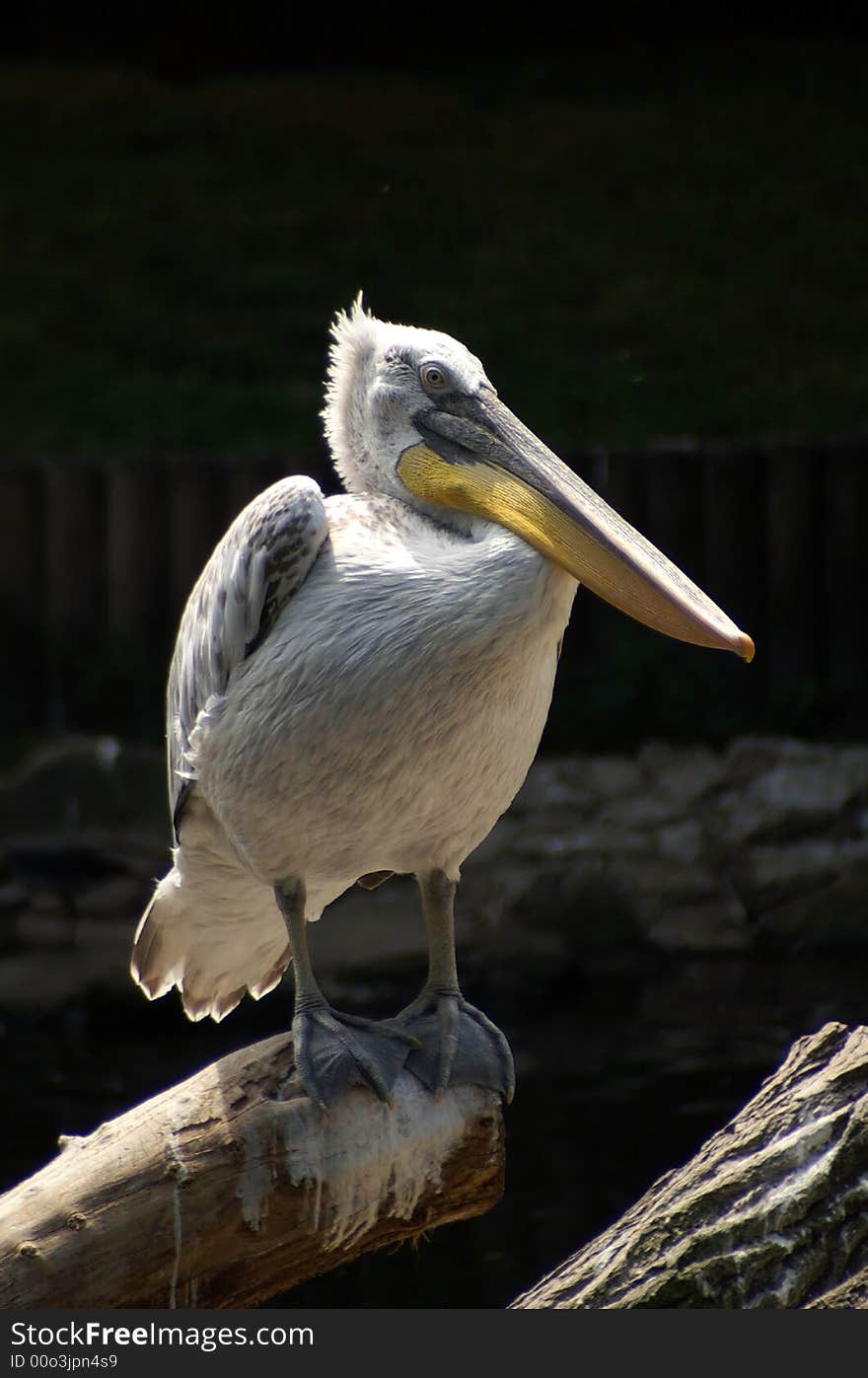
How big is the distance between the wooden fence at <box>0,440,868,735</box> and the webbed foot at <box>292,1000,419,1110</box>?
4.81 metres

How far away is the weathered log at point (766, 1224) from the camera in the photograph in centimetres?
281

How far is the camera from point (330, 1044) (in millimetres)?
3035

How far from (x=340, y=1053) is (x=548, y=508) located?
99 cm

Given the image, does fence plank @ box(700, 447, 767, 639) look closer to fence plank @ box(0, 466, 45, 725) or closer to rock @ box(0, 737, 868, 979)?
rock @ box(0, 737, 868, 979)

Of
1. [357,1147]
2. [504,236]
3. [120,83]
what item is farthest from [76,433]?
[357,1147]

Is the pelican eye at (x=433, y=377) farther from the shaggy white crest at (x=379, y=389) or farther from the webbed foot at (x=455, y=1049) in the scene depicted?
the webbed foot at (x=455, y=1049)

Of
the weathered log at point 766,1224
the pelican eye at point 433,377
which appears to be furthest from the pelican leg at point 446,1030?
the pelican eye at point 433,377

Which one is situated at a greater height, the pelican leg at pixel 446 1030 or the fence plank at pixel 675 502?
the fence plank at pixel 675 502

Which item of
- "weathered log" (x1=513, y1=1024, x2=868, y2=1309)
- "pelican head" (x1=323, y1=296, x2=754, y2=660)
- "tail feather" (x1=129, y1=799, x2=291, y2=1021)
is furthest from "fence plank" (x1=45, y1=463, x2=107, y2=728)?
"weathered log" (x1=513, y1=1024, x2=868, y2=1309)

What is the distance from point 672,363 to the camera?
1018cm

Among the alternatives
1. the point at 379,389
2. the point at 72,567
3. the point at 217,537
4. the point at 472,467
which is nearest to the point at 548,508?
the point at 472,467

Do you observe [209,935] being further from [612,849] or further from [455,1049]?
[612,849]

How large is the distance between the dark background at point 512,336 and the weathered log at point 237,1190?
2.00m

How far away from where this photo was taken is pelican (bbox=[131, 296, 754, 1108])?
9.26 ft
